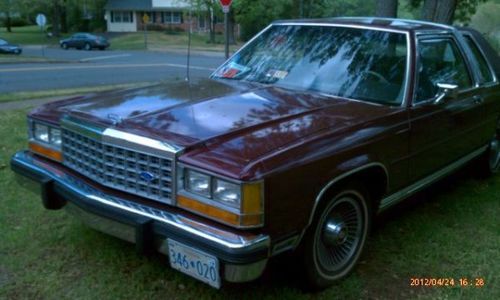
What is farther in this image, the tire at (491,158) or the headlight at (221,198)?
the tire at (491,158)

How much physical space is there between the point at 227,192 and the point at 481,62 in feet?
11.8

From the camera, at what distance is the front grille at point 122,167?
3.05 metres

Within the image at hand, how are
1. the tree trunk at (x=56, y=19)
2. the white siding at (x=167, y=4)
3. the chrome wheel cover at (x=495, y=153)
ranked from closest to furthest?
the chrome wheel cover at (x=495, y=153) < the tree trunk at (x=56, y=19) < the white siding at (x=167, y=4)

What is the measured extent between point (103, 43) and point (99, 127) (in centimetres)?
4375

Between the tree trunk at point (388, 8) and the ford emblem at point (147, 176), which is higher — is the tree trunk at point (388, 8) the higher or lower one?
the higher one

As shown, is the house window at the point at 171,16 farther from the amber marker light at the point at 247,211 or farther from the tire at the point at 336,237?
the amber marker light at the point at 247,211

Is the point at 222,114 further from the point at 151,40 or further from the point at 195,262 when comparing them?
the point at 151,40

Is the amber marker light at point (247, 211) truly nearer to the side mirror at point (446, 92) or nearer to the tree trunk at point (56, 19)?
the side mirror at point (446, 92)

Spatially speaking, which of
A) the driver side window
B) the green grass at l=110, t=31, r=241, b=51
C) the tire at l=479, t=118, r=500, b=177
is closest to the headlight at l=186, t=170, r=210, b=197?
the driver side window

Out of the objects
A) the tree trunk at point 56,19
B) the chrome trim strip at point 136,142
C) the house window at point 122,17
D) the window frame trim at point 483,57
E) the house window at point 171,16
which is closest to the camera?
the chrome trim strip at point 136,142

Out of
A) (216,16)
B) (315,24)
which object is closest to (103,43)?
(216,16)

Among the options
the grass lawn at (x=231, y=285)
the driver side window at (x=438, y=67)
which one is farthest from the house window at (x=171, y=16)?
the driver side window at (x=438, y=67)

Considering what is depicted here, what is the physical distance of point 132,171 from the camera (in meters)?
3.18

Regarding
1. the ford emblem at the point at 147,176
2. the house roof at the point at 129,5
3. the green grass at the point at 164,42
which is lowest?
the green grass at the point at 164,42
